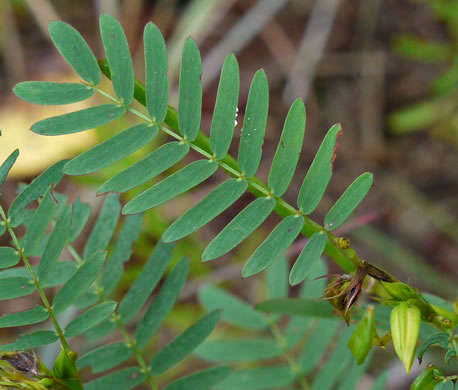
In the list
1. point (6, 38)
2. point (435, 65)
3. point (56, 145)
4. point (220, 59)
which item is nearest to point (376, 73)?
point (435, 65)

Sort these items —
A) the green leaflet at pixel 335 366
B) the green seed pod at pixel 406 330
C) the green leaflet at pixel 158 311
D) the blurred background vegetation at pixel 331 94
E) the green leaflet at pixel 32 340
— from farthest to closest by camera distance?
the blurred background vegetation at pixel 331 94 < the green leaflet at pixel 335 366 < the green leaflet at pixel 158 311 < the green leaflet at pixel 32 340 < the green seed pod at pixel 406 330

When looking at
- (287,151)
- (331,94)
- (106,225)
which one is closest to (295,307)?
(287,151)

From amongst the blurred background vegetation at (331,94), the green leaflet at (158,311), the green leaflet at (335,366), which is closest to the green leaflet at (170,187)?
the green leaflet at (158,311)

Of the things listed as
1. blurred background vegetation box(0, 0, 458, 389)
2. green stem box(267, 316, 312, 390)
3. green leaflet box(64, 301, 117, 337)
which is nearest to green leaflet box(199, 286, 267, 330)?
green stem box(267, 316, 312, 390)

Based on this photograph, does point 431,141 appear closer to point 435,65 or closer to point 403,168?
point 403,168

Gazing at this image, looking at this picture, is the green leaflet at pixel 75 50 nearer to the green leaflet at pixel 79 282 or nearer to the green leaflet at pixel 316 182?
the green leaflet at pixel 79 282

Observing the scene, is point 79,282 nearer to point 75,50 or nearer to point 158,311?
point 158,311

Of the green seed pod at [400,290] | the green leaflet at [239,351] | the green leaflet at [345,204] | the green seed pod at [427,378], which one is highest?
the green leaflet at [345,204]
